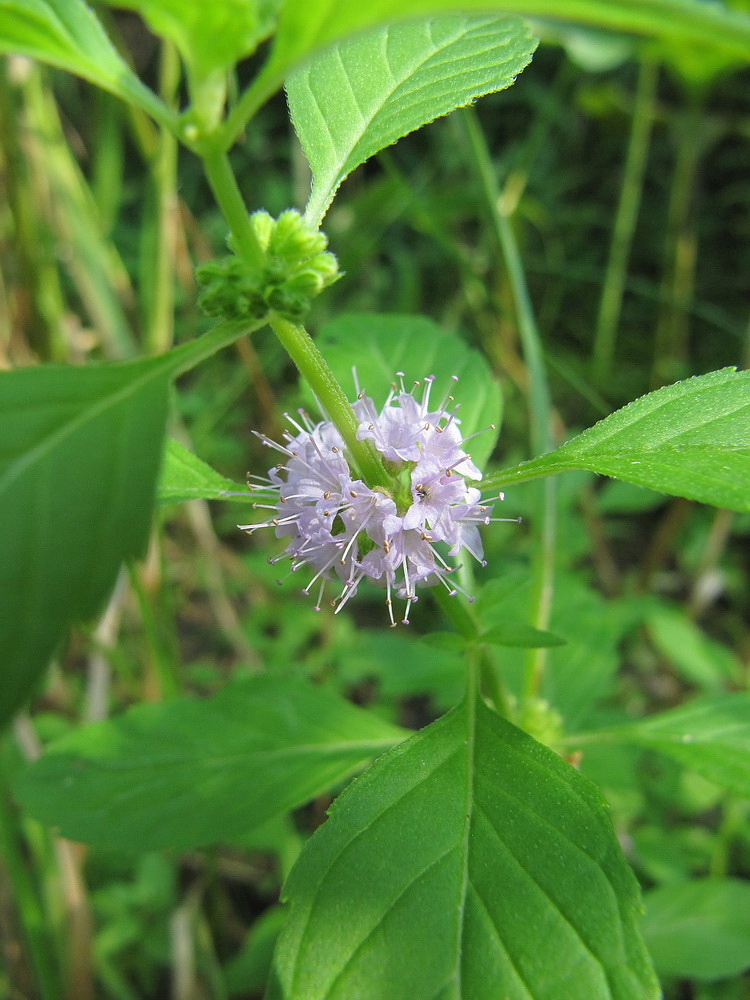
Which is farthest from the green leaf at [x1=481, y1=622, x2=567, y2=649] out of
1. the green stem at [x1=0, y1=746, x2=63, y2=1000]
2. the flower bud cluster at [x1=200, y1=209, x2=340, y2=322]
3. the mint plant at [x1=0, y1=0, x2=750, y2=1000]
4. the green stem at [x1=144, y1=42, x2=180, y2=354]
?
the green stem at [x1=144, y1=42, x2=180, y2=354]

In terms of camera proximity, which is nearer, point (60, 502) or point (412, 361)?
point (60, 502)

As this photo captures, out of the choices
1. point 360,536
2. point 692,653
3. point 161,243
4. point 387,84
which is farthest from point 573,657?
point 161,243

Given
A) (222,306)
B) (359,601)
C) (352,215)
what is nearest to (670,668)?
(359,601)

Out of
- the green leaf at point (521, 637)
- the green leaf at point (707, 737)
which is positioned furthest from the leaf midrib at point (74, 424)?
the green leaf at point (707, 737)

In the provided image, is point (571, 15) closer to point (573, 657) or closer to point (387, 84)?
point (387, 84)

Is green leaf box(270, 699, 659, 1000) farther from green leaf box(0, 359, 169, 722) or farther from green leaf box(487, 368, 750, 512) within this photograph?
green leaf box(0, 359, 169, 722)

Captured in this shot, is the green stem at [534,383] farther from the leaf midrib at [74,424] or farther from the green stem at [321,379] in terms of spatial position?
the leaf midrib at [74,424]

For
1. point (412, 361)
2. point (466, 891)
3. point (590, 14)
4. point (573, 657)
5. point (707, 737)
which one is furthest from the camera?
point (573, 657)
